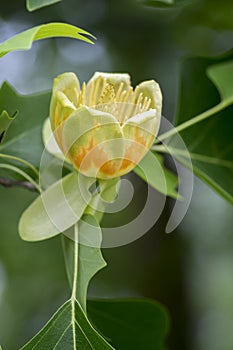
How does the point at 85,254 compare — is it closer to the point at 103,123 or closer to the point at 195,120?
the point at 103,123

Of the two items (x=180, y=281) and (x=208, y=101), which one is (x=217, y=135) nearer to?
(x=208, y=101)

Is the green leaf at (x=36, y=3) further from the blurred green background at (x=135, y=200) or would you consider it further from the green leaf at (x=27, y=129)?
the blurred green background at (x=135, y=200)

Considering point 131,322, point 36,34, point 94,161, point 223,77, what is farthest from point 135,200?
point 36,34

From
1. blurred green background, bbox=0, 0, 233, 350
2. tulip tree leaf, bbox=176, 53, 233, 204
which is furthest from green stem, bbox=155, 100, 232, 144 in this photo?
blurred green background, bbox=0, 0, 233, 350

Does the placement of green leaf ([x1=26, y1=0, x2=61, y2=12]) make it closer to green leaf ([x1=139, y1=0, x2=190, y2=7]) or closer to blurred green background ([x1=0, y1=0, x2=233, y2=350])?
green leaf ([x1=139, y1=0, x2=190, y2=7])

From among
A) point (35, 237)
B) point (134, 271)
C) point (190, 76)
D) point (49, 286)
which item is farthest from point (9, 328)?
point (35, 237)

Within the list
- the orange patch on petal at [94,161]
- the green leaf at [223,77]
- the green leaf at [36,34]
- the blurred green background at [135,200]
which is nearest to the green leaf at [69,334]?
the orange patch on petal at [94,161]
